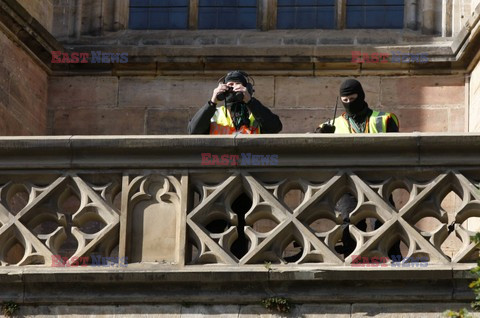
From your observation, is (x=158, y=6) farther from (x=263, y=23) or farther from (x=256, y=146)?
(x=256, y=146)

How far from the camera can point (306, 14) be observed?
15.9m

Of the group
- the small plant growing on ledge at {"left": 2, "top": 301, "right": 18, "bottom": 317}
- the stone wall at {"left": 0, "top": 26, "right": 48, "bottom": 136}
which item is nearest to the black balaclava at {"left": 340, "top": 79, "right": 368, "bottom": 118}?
the small plant growing on ledge at {"left": 2, "top": 301, "right": 18, "bottom": 317}

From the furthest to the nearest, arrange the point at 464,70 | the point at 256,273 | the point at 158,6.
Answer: the point at 158,6 < the point at 464,70 < the point at 256,273

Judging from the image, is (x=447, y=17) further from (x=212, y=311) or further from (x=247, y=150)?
(x=212, y=311)

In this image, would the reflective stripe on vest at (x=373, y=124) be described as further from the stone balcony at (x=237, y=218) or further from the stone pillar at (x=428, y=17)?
the stone pillar at (x=428, y=17)

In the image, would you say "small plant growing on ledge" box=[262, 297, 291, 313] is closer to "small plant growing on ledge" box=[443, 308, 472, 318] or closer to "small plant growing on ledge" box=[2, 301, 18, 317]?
"small plant growing on ledge" box=[443, 308, 472, 318]

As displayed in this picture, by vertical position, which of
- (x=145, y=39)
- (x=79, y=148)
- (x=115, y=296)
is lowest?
(x=115, y=296)

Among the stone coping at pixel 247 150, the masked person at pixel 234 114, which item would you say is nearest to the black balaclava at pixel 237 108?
the masked person at pixel 234 114

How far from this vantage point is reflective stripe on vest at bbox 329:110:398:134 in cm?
1234

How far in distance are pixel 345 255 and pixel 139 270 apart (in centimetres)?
129

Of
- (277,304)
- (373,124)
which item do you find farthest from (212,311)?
(373,124)

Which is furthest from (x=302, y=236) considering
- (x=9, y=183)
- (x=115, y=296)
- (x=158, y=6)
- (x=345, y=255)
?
(x=158, y=6)

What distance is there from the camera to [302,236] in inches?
436

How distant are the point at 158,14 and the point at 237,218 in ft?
17.0
